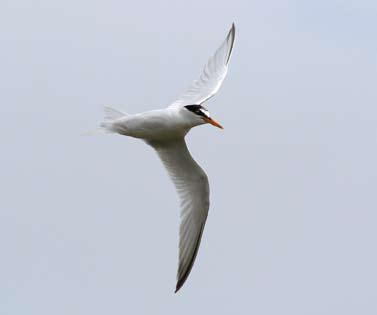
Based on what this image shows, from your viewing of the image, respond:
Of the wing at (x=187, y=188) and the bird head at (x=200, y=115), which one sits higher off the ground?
the bird head at (x=200, y=115)

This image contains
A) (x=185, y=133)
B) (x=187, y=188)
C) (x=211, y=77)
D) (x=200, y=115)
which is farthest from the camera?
(x=211, y=77)

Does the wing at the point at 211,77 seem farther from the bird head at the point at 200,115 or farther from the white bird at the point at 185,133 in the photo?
the bird head at the point at 200,115

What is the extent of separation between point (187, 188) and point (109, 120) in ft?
6.62

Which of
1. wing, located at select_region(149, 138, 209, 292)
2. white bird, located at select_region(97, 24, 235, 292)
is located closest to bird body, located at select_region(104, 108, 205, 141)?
white bird, located at select_region(97, 24, 235, 292)

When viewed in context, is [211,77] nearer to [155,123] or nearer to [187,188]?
[187,188]

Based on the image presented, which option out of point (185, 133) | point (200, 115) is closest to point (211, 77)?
point (185, 133)

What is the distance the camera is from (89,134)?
16078 mm

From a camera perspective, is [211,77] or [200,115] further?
[211,77]

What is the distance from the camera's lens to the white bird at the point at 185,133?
16.2 metres

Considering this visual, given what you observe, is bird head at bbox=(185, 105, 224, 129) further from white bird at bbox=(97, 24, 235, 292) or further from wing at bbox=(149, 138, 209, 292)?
wing at bbox=(149, 138, 209, 292)

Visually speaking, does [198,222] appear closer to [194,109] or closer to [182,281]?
[182,281]

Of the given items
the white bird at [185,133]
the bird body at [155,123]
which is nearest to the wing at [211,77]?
the white bird at [185,133]

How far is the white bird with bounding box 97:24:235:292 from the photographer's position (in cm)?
1617

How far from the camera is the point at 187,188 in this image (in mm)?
17672
